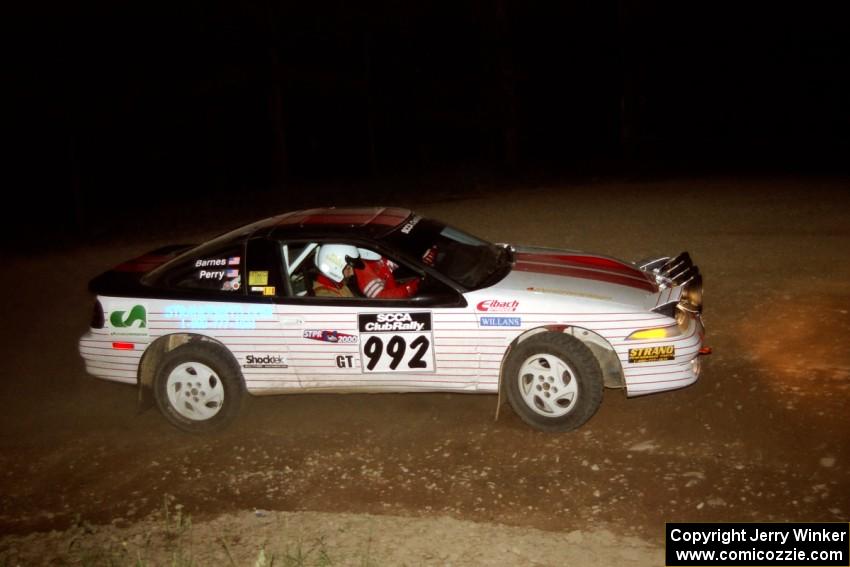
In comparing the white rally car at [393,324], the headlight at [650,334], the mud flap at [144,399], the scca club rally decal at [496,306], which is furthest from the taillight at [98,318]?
the headlight at [650,334]

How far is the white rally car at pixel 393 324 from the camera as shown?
5.65m

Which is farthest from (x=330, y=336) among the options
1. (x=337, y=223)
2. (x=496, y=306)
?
(x=496, y=306)

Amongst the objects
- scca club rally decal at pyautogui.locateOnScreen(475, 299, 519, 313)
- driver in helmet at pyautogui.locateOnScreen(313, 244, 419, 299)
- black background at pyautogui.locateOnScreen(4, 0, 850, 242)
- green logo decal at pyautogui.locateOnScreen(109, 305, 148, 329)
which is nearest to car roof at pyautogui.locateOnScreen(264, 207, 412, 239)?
driver in helmet at pyautogui.locateOnScreen(313, 244, 419, 299)

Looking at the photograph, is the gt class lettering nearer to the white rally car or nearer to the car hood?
the white rally car

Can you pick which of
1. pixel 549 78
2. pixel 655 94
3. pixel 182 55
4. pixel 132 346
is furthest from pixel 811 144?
pixel 132 346

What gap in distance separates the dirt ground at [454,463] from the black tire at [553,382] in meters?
0.16

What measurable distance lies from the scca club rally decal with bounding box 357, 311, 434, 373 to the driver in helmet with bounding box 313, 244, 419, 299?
19 centimetres

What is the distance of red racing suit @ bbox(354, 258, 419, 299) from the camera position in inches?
237

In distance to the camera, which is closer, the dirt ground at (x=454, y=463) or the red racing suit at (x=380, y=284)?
the dirt ground at (x=454, y=463)

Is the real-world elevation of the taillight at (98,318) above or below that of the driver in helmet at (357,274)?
below

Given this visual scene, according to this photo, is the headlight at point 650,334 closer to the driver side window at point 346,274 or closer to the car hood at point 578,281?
the car hood at point 578,281

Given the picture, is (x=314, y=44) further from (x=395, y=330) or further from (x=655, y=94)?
(x=395, y=330)

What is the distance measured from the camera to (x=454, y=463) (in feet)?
18.2

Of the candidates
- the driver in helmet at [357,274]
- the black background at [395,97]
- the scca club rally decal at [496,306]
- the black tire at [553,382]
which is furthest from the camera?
the black background at [395,97]
